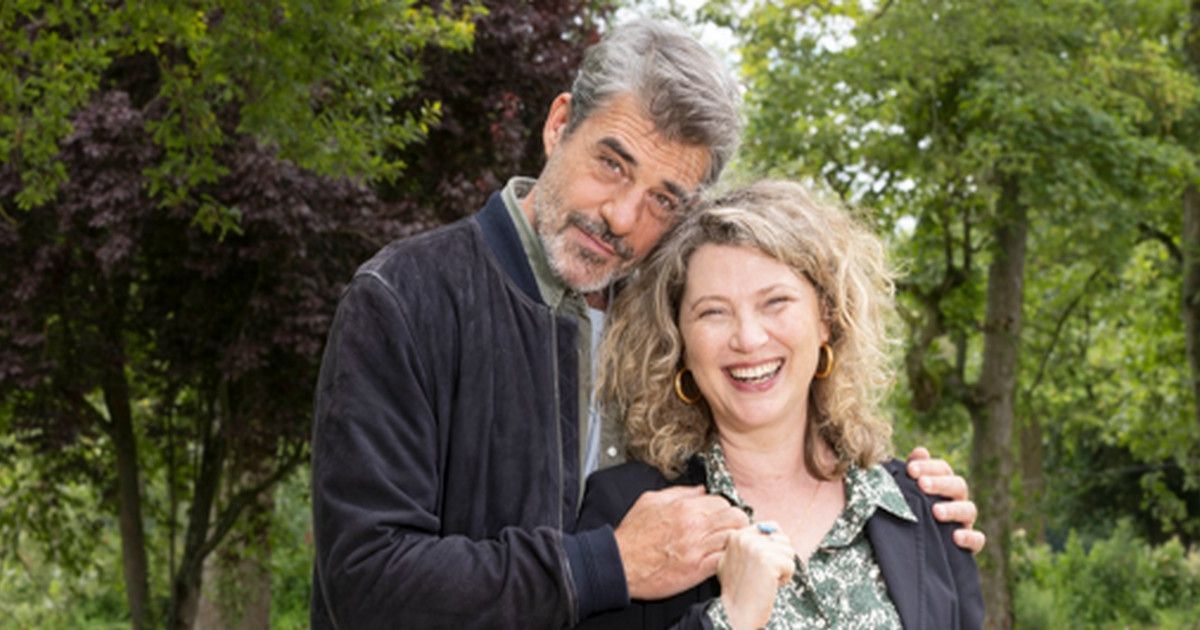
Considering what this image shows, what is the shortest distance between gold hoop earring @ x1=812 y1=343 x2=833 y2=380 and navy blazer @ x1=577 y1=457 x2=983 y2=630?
285 millimetres

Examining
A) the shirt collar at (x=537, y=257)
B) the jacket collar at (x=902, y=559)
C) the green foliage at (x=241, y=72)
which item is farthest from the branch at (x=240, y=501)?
the jacket collar at (x=902, y=559)

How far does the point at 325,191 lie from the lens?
8.23 meters

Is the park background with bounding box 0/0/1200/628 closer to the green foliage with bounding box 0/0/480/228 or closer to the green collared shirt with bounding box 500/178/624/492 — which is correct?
the green foliage with bounding box 0/0/480/228

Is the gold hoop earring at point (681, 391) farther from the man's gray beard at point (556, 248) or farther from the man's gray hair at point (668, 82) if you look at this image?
the man's gray hair at point (668, 82)

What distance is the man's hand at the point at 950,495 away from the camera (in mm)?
2908

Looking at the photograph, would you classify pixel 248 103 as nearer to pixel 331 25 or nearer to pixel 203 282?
pixel 331 25

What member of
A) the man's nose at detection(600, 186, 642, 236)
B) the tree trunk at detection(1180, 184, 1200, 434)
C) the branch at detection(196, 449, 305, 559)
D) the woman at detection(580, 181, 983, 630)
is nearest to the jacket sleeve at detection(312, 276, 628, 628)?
the woman at detection(580, 181, 983, 630)

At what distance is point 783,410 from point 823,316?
0.21 metres

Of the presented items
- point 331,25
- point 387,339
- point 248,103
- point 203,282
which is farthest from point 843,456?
point 203,282

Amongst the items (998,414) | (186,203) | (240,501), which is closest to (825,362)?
(186,203)

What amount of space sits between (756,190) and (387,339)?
844 mm

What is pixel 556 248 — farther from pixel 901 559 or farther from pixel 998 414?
pixel 998 414

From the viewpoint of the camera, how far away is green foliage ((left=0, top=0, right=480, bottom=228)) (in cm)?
579

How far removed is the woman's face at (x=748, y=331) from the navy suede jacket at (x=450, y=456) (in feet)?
0.88
